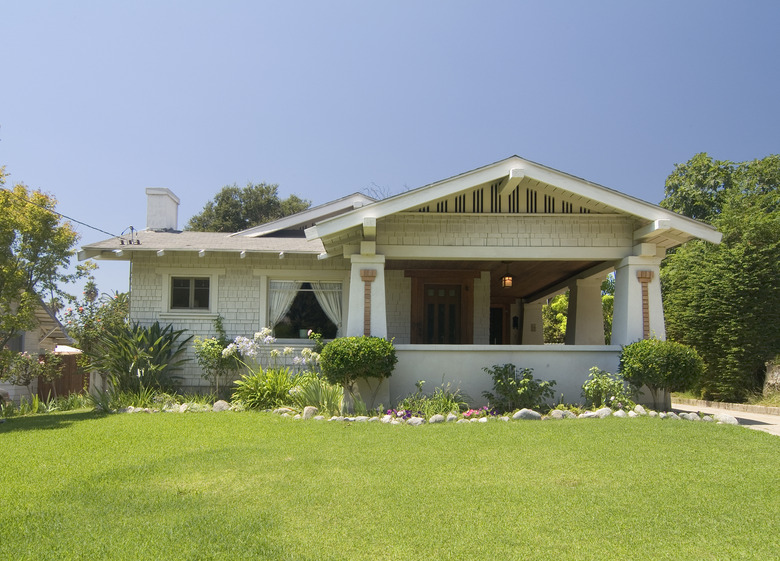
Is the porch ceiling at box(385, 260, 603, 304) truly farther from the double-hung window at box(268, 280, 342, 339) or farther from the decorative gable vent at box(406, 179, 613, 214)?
the decorative gable vent at box(406, 179, 613, 214)

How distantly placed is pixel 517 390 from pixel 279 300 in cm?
584

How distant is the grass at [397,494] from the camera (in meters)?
4.20

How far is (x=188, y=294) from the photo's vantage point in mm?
13359

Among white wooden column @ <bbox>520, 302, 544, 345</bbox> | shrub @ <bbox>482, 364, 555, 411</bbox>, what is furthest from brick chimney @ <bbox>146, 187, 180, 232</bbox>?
white wooden column @ <bbox>520, 302, 544, 345</bbox>

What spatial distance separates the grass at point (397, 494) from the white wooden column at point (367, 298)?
269 centimetres

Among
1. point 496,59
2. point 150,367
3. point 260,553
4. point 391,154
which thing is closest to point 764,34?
point 496,59

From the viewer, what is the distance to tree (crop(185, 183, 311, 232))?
3522 centimetres

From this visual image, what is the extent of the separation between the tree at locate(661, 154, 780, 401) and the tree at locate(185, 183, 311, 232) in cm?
2485

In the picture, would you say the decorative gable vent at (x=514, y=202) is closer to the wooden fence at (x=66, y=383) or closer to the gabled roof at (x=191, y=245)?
the gabled roof at (x=191, y=245)

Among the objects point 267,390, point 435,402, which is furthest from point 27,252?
point 435,402

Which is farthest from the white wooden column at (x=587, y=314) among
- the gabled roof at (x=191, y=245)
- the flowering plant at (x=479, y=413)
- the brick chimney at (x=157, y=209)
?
the brick chimney at (x=157, y=209)

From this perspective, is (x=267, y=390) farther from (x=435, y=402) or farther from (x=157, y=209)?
(x=157, y=209)

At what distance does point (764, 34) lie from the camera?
18.7 meters

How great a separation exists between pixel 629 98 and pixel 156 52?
14555 millimetres
